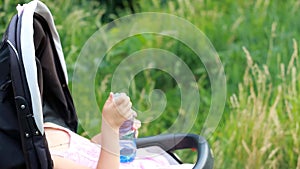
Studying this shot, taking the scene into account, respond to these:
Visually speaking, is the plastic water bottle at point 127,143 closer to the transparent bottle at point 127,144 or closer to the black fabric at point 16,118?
the transparent bottle at point 127,144

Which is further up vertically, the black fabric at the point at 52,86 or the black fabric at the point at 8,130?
the black fabric at the point at 52,86

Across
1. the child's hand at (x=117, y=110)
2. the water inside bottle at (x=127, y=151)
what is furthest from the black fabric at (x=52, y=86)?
the child's hand at (x=117, y=110)

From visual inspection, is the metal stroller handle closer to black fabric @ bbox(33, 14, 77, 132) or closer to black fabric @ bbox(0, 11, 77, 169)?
black fabric @ bbox(33, 14, 77, 132)

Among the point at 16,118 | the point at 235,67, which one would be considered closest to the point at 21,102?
the point at 16,118

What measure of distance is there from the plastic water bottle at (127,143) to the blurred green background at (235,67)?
42cm

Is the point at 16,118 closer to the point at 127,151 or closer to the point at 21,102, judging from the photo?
the point at 21,102

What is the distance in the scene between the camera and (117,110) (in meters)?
2.18

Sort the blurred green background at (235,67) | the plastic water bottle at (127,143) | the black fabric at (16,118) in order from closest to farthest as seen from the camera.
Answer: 1. the black fabric at (16,118)
2. the plastic water bottle at (127,143)
3. the blurred green background at (235,67)

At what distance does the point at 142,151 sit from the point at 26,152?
0.70 meters

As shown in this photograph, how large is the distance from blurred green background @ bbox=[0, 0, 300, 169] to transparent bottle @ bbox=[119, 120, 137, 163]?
416mm

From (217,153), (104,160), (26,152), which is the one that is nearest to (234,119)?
(217,153)

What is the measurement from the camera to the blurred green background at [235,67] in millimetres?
3137

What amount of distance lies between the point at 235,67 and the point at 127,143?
166cm

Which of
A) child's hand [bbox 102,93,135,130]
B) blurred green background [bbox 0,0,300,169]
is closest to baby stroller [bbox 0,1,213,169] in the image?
child's hand [bbox 102,93,135,130]
